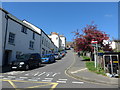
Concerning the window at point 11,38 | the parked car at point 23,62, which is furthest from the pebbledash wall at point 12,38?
the parked car at point 23,62

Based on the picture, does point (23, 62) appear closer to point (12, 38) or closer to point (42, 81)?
point (42, 81)

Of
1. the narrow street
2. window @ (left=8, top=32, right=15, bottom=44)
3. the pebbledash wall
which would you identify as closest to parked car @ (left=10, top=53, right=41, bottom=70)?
the narrow street

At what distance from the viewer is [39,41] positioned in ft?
90.1

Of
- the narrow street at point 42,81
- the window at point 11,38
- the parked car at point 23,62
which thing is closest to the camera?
the narrow street at point 42,81

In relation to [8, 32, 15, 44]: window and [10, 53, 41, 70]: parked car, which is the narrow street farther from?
[8, 32, 15, 44]: window

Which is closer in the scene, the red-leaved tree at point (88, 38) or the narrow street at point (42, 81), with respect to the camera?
the narrow street at point (42, 81)

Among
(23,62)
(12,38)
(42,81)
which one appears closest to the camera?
(42,81)

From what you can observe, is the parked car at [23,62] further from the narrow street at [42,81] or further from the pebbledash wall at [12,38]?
the pebbledash wall at [12,38]

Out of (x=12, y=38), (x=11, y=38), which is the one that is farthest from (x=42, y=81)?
(x=12, y=38)

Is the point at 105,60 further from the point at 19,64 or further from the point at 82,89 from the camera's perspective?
the point at 19,64

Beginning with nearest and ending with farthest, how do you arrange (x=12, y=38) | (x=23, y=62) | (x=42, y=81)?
(x=42, y=81) < (x=23, y=62) < (x=12, y=38)

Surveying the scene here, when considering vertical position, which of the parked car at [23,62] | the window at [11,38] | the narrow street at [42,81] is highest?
the window at [11,38]

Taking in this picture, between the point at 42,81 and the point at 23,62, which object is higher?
the point at 23,62

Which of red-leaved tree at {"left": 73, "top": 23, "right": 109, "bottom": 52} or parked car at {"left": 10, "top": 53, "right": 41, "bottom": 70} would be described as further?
red-leaved tree at {"left": 73, "top": 23, "right": 109, "bottom": 52}
